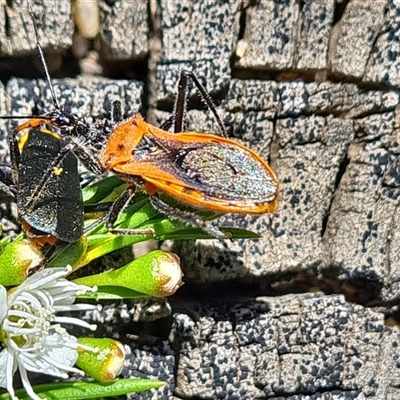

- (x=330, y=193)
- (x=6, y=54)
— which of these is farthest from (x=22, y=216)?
(x=330, y=193)

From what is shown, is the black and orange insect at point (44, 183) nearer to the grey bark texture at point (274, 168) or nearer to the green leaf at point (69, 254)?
the green leaf at point (69, 254)

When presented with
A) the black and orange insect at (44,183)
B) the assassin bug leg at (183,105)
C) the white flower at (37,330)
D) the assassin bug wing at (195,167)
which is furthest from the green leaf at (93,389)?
the assassin bug leg at (183,105)

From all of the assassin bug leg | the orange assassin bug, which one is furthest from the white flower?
the assassin bug leg

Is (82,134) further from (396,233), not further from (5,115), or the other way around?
(396,233)

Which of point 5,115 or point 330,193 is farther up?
point 5,115

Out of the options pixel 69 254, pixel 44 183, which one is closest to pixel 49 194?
pixel 44 183

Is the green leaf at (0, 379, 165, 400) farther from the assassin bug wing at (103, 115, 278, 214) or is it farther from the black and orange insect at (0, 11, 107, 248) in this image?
the assassin bug wing at (103, 115, 278, 214)

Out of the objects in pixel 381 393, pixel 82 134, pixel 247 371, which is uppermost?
pixel 82 134

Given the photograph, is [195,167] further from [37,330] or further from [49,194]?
[37,330]
